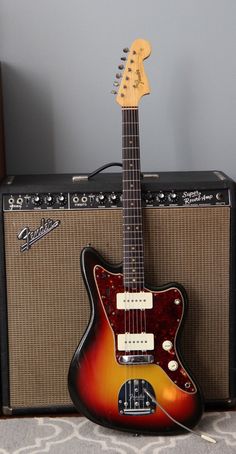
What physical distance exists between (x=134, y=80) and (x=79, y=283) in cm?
51

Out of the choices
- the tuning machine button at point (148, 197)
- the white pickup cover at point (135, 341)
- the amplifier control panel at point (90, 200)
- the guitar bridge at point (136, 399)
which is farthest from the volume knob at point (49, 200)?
the guitar bridge at point (136, 399)

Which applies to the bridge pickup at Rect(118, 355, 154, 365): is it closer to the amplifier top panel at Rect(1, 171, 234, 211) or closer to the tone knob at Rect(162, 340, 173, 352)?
the tone knob at Rect(162, 340, 173, 352)

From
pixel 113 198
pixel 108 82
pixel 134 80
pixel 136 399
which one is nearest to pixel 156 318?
pixel 136 399

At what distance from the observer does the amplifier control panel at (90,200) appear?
1850mm

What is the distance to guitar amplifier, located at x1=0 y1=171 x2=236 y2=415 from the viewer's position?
1.85m

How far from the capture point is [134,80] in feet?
6.02

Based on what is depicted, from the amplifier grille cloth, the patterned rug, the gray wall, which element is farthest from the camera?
the gray wall

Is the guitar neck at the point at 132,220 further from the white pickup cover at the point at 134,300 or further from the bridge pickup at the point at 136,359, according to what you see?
the bridge pickup at the point at 136,359

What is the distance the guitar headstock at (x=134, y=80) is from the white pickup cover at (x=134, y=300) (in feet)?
1.49

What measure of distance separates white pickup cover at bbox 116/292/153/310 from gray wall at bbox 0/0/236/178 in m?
0.51

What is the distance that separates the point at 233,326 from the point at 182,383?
0.69 feet

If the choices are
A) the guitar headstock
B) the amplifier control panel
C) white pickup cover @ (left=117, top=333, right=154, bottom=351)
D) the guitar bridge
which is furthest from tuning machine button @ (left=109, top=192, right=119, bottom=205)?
the guitar bridge

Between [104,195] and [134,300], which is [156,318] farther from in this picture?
[104,195]

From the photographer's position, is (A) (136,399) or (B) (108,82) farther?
(B) (108,82)
